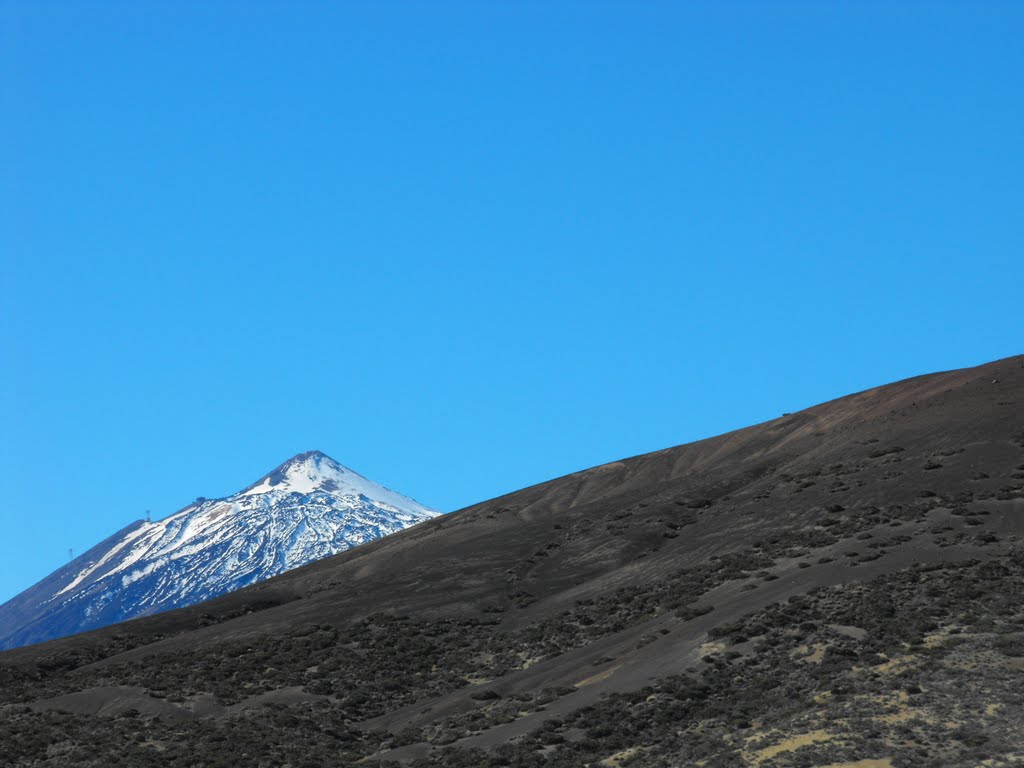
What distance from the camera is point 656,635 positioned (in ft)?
227

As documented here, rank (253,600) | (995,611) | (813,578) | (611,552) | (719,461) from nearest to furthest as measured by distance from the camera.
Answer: (995,611)
(813,578)
(611,552)
(253,600)
(719,461)

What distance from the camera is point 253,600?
100 m

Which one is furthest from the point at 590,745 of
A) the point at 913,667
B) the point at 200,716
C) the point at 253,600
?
the point at 253,600

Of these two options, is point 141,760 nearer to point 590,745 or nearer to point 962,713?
point 590,745

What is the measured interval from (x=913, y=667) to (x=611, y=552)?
3981 cm

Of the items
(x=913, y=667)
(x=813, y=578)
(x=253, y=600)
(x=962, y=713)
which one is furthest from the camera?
(x=253, y=600)

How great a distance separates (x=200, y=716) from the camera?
70.2 metres

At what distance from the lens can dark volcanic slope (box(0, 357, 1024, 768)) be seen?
53781 mm

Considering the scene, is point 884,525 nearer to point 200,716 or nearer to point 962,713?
point 962,713

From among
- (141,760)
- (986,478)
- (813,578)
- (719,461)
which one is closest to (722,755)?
(813,578)

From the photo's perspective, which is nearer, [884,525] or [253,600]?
[884,525]

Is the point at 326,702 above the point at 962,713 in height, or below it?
above

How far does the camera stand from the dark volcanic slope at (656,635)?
53781mm

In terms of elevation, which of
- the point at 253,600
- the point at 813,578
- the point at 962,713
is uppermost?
the point at 253,600
